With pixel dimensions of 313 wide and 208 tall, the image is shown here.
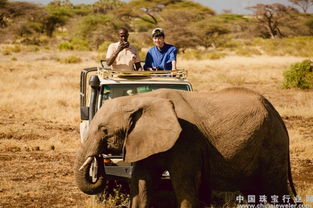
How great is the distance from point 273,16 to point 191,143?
174 feet

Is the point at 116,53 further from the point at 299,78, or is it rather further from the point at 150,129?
the point at 299,78

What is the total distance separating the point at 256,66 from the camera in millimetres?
27969

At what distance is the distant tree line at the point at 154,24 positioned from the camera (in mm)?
45594

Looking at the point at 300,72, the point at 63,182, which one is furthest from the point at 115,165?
the point at 300,72

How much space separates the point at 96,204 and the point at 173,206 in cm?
102

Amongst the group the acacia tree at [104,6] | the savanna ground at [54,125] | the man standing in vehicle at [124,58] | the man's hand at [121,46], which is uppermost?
the acacia tree at [104,6]

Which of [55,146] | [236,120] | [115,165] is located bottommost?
[55,146]

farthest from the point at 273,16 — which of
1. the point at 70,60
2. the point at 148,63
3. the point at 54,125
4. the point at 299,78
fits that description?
the point at 148,63

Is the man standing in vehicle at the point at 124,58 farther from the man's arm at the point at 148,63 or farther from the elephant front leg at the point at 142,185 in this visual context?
the elephant front leg at the point at 142,185

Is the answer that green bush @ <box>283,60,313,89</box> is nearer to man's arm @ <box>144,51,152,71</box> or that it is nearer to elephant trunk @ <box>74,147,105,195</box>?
man's arm @ <box>144,51,152,71</box>

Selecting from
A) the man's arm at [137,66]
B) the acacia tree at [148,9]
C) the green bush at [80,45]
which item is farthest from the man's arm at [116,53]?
the acacia tree at [148,9]

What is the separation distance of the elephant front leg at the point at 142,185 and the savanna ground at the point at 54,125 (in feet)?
4.85

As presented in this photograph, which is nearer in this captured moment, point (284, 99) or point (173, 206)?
point (173, 206)

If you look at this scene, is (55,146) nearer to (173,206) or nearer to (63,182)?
(63,182)
